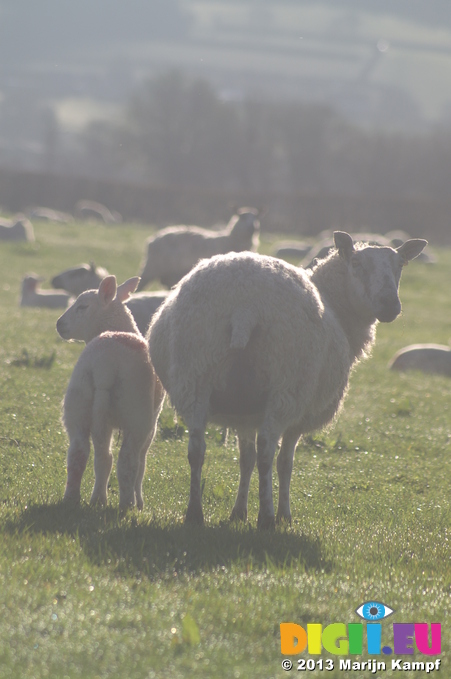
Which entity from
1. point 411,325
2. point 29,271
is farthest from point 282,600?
point 29,271

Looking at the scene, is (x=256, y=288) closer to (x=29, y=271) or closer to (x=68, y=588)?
(x=68, y=588)

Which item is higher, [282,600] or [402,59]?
[402,59]

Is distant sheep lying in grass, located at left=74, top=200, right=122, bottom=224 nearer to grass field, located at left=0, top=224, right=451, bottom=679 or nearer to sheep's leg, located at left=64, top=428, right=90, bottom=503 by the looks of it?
grass field, located at left=0, top=224, right=451, bottom=679

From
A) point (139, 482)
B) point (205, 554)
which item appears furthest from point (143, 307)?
point (205, 554)

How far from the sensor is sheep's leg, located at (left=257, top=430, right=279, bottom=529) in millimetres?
4551

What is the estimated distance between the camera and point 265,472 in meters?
4.55

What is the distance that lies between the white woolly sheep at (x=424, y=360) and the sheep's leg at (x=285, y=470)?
293 inches

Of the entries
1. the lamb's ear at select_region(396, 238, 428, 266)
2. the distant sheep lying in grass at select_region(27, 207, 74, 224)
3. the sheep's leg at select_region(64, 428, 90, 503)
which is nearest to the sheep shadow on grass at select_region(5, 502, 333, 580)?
the sheep's leg at select_region(64, 428, 90, 503)

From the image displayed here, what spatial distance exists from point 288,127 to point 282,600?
74.9 meters

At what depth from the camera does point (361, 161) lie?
7475cm

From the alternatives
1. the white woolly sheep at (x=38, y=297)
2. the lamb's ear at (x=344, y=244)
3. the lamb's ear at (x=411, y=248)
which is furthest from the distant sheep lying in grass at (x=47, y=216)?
the lamb's ear at (x=411, y=248)

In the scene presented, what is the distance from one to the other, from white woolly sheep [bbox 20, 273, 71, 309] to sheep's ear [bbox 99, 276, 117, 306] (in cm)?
947

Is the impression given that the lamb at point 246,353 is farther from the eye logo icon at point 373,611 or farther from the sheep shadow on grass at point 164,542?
the eye logo icon at point 373,611

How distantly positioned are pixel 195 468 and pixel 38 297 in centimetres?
1087
